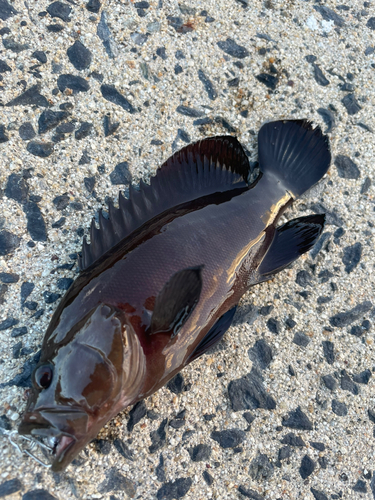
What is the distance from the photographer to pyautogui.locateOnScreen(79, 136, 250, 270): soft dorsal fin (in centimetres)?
215

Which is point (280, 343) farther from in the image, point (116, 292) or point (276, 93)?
point (276, 93)

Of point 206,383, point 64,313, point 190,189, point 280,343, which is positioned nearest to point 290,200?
point 190,189

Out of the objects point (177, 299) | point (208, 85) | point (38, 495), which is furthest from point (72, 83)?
point (38, 495)

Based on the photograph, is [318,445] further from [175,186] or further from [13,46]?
[13,46]

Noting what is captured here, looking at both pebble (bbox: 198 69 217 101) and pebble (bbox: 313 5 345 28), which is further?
pebble (bbox: 313 5 345 28)

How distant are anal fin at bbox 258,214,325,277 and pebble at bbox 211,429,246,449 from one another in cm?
93

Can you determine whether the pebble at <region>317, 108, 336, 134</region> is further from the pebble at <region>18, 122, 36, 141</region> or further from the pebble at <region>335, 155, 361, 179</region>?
the pebble at <region>18, 122, 36, 141</region>

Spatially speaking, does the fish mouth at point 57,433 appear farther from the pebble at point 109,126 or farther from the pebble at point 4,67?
the pebble at point 4,67

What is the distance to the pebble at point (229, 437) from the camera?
221 cm

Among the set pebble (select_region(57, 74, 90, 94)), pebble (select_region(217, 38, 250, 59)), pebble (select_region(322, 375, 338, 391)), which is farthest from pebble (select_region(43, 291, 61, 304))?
pebble (select_region(217, 38, 250, 59))

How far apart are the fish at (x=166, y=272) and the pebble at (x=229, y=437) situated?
1.64 feet

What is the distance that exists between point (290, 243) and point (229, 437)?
1209 millimetres

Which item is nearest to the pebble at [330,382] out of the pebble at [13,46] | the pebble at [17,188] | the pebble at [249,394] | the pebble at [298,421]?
the pebble at [298,421]

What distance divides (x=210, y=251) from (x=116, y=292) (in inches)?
22.0
